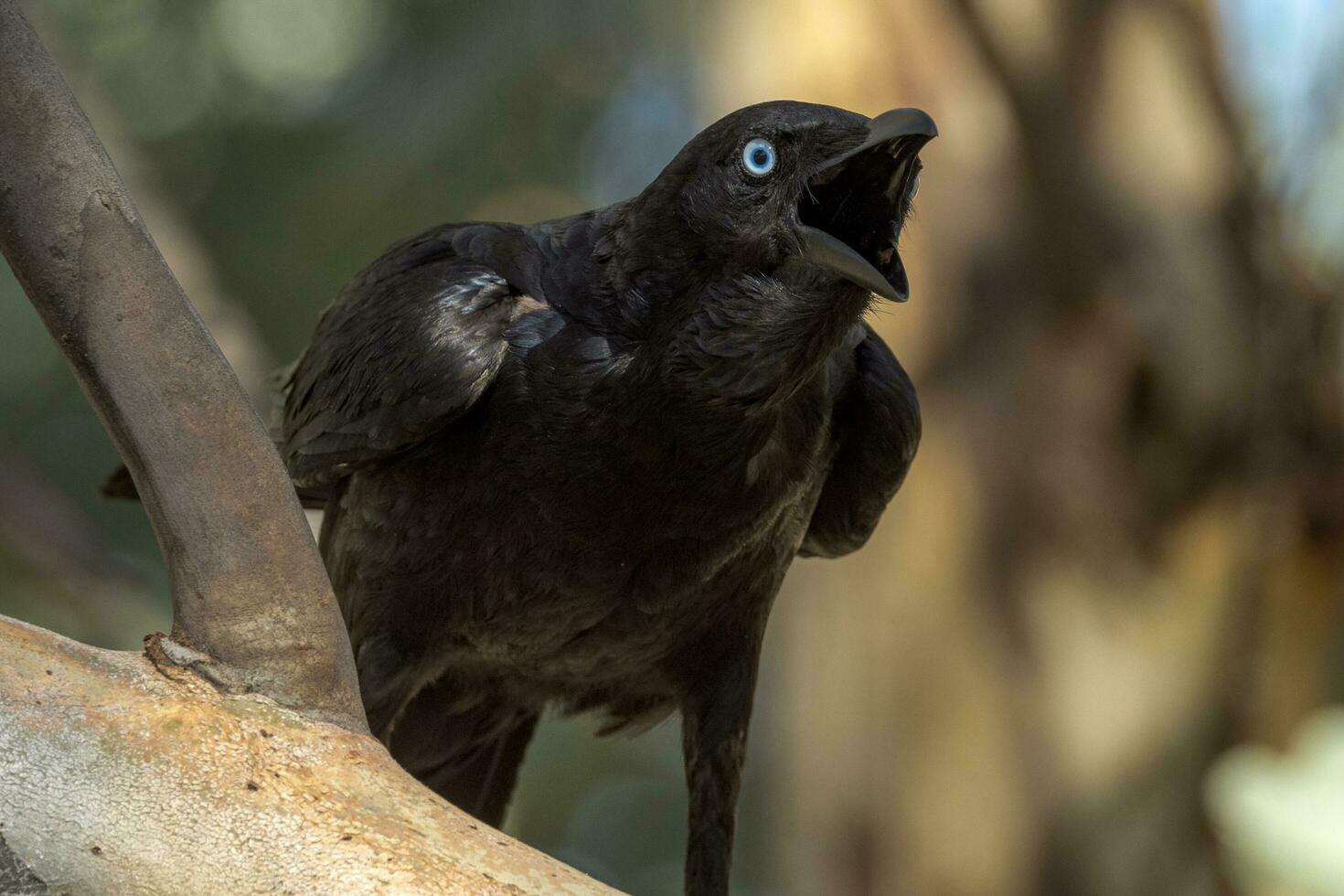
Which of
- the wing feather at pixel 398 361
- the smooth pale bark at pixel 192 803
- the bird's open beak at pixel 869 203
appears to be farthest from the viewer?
the wing feather at pixel 398 361

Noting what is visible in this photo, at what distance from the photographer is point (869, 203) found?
2.41m

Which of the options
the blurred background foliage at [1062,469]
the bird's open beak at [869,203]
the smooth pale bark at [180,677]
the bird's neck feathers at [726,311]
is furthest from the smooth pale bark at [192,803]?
the blurred background foliage at [1062,469]

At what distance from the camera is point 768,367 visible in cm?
249

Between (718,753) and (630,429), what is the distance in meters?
0.85

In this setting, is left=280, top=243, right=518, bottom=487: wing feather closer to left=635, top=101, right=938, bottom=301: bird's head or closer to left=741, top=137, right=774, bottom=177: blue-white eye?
left=635, top=101, right=938, bottom=301: bird's head

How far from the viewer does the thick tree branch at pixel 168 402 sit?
194cm

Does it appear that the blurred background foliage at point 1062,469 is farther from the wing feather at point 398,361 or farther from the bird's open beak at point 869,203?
the bird's open beak at point 869,203

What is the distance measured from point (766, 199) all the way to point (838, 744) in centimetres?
380

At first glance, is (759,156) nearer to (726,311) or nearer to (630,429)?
(726,311)

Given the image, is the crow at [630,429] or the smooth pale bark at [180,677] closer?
the smooth pale bark at [180,677]

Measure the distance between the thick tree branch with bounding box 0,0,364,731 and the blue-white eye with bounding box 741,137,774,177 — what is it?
0.94 metres

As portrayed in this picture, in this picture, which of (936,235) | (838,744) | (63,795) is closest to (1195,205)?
(936,235)

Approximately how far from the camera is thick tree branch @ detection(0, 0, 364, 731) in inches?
76.5

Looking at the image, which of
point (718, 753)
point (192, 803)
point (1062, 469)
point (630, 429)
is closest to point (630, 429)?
point (630, 429)
